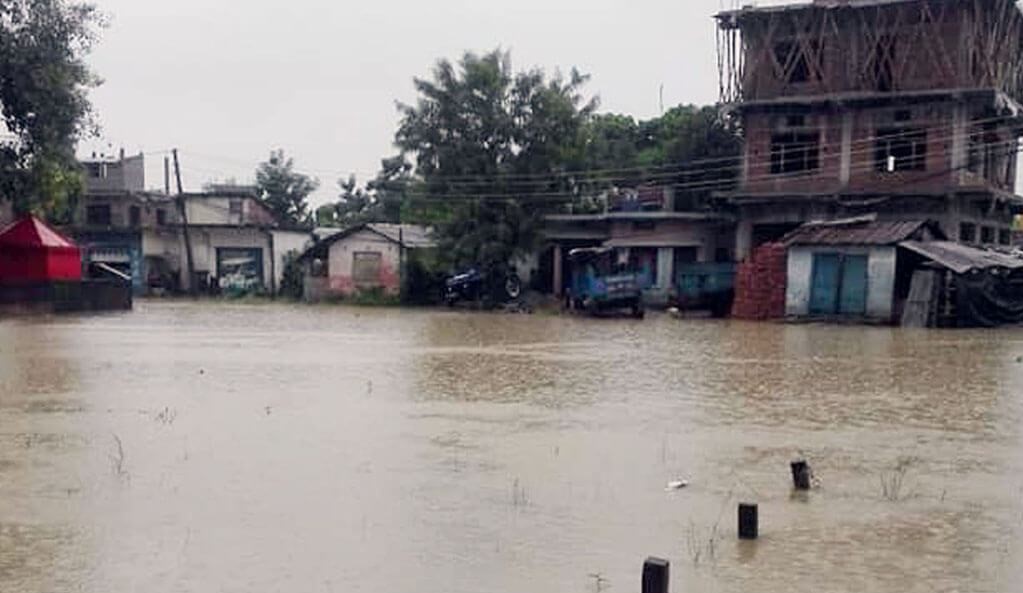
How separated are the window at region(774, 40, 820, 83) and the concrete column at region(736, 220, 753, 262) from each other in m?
4.75

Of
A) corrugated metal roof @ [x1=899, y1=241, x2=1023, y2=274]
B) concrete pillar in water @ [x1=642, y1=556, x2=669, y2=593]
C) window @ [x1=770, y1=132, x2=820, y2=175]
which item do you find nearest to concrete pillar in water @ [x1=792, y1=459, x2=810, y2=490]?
concrete pillar in water @ [x1=642, y1=556, x2=669, y2=593]

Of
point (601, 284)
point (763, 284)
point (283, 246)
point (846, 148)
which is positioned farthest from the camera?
point (283, 246)

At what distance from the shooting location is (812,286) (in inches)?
1203

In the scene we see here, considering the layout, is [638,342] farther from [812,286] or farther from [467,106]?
[467,106]

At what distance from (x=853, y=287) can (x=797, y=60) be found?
8.34 m

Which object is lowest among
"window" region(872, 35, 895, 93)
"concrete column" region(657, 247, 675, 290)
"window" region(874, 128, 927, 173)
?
"concrete column" region(657, 247, 675, 290)

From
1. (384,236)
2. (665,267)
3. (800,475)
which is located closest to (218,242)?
(384,236)

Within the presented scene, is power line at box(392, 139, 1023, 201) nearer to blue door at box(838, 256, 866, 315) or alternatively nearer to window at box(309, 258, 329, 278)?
blue door at box(838, 256, 866, 315)

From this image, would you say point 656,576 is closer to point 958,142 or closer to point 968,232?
point 958,142

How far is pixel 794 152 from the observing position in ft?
113

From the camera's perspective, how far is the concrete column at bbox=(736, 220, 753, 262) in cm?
3525

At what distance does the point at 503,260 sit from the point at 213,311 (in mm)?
9917

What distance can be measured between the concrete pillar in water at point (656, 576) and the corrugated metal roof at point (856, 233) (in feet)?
85.6

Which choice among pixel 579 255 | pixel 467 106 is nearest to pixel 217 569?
pixel 579 255
